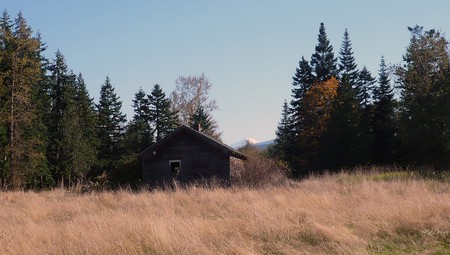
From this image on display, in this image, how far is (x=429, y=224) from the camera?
855 centimetres

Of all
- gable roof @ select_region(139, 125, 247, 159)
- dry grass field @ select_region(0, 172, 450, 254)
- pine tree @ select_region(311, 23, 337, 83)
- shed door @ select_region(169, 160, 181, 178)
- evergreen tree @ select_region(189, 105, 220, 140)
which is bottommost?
dry grass field @ select_region(0, 172, 450, 254)

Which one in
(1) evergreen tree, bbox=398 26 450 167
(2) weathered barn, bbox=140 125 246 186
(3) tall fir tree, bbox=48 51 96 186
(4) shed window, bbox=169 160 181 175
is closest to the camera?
(2) weathered barn, bbox=140 125 246 186

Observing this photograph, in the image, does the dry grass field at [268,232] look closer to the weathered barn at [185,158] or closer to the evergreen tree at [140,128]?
the weathered barn at [185,158]

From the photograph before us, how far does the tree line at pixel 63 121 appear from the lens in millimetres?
36156

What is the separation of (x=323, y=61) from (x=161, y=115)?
74.0 feet

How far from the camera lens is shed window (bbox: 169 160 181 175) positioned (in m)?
31.3

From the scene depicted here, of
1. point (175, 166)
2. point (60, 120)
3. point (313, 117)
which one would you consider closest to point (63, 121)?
point (60, 120)

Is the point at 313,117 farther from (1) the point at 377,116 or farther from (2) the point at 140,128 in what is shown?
(2) the point at 140,128

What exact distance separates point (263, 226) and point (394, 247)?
237cm

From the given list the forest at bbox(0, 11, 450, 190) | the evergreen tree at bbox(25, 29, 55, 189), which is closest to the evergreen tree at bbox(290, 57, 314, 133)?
the forest at bbox(0, 11, 450, 190)

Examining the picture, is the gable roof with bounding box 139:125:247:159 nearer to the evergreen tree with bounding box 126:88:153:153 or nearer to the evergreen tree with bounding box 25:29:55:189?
the evergreen tree with bounding box 25:29:55:189

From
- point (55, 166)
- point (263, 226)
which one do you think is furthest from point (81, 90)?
point (263, 226)

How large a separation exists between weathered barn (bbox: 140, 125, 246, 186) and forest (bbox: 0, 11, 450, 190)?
3.19 metres

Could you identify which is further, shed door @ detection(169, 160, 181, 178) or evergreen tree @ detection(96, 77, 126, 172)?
evergreen tree @ detection(96, 77, 126, 172)
